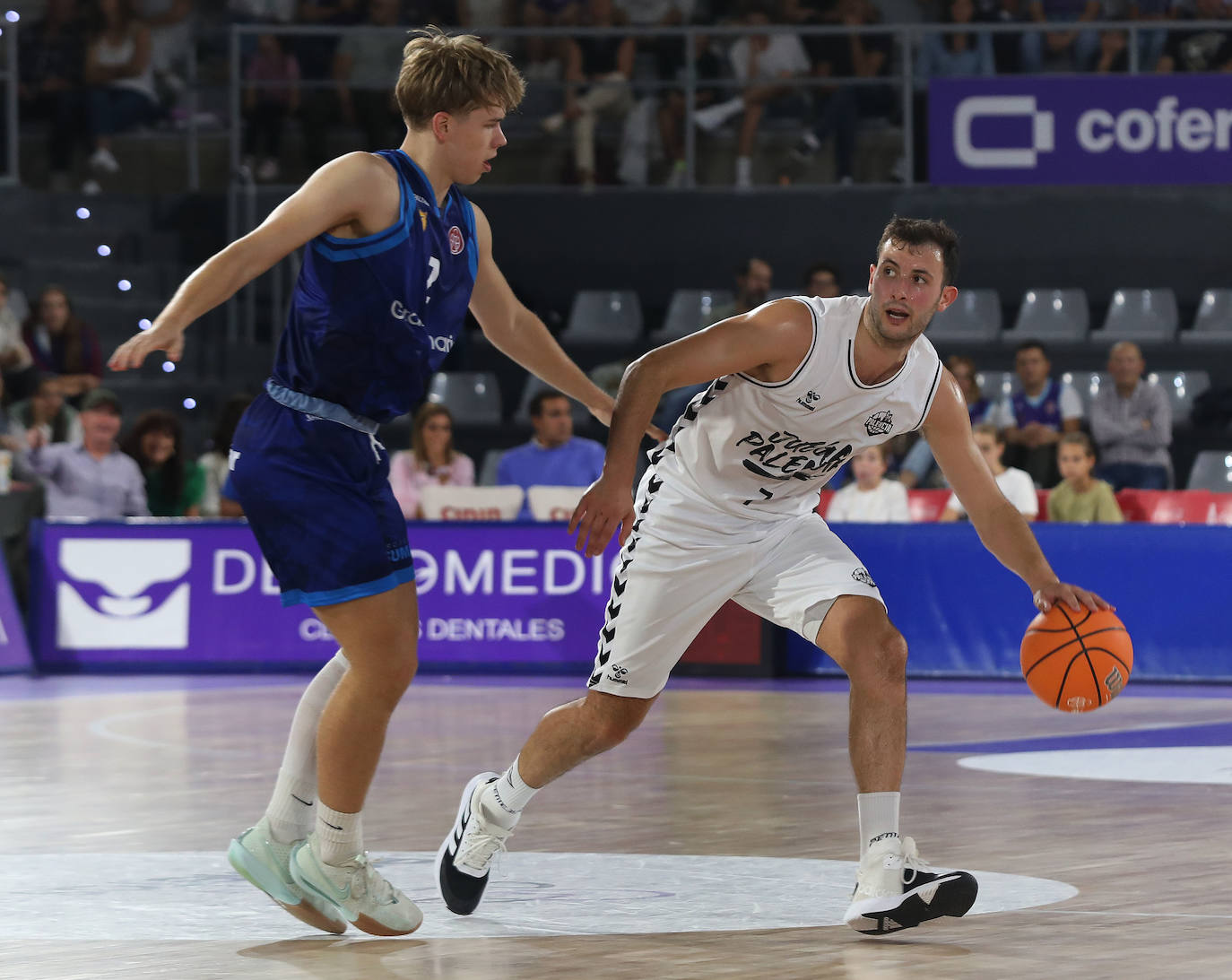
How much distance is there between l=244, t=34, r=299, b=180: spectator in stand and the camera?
56.6ft

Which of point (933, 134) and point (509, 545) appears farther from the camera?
point (933, 134)

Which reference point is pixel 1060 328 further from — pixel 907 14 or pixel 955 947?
pixel 955 947

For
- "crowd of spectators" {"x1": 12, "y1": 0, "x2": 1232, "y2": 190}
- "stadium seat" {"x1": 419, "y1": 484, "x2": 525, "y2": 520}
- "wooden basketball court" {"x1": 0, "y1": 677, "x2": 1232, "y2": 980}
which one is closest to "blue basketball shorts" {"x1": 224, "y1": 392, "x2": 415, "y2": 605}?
"wooden basketball court" {"x1": 0, "y1": 677, "x2": 1232, "y2": 980}

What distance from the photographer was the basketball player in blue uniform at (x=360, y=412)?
16.6ft

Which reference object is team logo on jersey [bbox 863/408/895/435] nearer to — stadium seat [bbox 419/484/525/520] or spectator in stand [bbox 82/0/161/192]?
stadium seat [bbox 419/484/525/520]

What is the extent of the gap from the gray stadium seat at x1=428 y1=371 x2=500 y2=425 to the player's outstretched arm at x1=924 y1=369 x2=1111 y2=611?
37.2ft

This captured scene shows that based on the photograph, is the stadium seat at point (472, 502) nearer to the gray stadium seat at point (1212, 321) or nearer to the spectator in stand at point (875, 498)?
the spectator in stand at point (875, 498)

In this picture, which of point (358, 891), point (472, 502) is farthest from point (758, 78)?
point (358, 891)

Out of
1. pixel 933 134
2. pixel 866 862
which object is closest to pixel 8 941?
pixel 866 862

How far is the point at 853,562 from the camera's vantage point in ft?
19.0

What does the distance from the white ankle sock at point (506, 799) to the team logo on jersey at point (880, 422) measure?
1.39m

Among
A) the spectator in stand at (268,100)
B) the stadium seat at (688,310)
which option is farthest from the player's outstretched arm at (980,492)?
the spectator in stand at (268,100)

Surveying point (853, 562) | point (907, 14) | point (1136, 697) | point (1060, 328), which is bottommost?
point (1136, 697)

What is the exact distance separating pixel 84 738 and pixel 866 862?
5.76 meters
